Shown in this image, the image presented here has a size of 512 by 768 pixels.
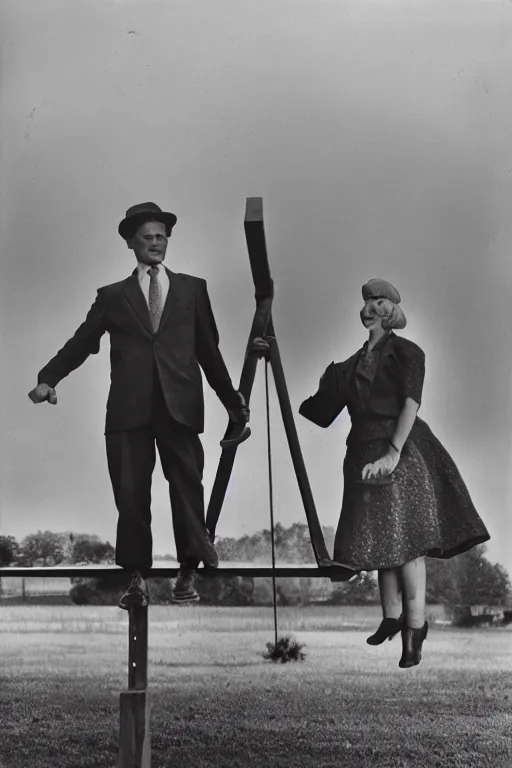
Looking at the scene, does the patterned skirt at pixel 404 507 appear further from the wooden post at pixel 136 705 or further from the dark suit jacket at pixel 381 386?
the wooden post at pixel 136 705

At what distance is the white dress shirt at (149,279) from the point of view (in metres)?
3.58

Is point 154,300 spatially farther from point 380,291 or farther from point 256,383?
point 380,291

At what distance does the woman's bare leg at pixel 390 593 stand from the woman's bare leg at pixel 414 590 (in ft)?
0.08

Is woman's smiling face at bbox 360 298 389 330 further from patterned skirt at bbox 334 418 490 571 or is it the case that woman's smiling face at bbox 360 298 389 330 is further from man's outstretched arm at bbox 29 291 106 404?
man's outstretched arm at bbox 29 291 106 404

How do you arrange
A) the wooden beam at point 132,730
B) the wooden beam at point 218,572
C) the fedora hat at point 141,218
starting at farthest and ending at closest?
1. the fedora hat at point 141,218
2. the wooden beam at point 132,730
3. the wooden beam at point 218,572

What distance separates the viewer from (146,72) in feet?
13.1

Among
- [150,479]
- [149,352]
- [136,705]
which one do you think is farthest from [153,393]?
[136,705]

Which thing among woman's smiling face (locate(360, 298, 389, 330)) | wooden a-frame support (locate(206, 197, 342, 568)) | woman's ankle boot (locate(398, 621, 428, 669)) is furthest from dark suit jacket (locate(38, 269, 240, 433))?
woman's ankle boot (locate(398, 621, 428, 669))

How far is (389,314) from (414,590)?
0.87 meters

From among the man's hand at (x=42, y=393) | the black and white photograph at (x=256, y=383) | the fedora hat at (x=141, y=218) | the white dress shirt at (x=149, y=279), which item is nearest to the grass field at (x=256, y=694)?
the black and white photograph at (x=256, y=383)

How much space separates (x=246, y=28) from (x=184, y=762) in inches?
97.4

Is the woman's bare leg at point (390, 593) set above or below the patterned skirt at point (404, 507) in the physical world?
below

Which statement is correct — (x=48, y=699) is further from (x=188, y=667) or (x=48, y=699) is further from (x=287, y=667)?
(x=287, y=667)

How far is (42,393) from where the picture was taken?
350 centimetres
